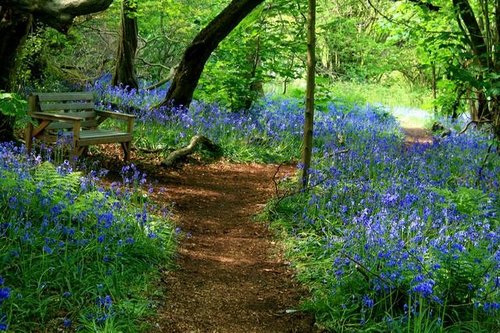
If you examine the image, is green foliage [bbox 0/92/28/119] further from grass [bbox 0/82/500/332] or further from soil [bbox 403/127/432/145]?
soil [bbox 403/127/432/145]

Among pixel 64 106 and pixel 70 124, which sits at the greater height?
pixel 64 106

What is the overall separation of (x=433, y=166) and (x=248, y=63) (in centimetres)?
506

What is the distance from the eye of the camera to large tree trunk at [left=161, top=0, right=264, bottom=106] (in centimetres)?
980

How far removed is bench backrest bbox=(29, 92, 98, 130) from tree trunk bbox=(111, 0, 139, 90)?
11.2 feet

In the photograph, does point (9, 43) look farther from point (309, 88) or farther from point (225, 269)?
point (225, 269)

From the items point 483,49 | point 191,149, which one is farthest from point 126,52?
point 483,49

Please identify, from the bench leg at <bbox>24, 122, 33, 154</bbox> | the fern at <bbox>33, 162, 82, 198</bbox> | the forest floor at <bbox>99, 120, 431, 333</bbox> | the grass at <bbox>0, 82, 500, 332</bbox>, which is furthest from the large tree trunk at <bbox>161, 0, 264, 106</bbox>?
the fern at <bbox>33, 162, 82, 198</bbox>

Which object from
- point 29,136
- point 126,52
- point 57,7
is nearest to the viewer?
point 57,7

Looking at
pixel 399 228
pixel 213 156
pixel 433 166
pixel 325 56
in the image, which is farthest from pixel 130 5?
pixel 325 56

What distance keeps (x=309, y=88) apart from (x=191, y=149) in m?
3.01

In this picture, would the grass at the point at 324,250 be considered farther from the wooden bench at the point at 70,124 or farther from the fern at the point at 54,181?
the wooden bench at the point at 70,124

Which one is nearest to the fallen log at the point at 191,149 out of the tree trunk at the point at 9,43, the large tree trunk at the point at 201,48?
the large tree trunk at the point at 201,48

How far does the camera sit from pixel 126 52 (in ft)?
38.0

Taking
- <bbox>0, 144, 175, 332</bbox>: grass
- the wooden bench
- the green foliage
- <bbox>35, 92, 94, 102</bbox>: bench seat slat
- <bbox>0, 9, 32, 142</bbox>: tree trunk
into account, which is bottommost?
<bbox>0, 144, 175, 332</bbox>: grass
